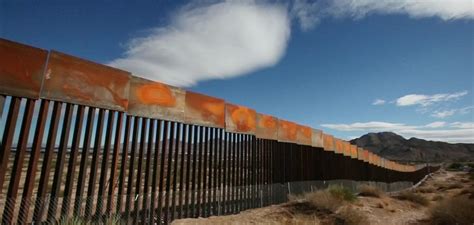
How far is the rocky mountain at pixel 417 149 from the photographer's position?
11550cm

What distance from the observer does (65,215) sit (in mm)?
5398

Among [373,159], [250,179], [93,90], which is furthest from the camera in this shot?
[373,159]

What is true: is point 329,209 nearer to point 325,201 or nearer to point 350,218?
point 325,201

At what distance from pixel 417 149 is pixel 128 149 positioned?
140 m

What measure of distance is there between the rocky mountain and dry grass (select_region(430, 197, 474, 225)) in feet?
356

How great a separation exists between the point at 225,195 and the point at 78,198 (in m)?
4.36

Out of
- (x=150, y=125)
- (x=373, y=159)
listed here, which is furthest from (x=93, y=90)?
(x=373, y=159)

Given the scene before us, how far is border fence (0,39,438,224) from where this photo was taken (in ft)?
16.5

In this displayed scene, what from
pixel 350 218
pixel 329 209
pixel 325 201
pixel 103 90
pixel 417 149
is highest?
pixel 417 149

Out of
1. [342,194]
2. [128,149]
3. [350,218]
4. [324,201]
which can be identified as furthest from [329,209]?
[128,149]

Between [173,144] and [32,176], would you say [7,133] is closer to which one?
[32,176]

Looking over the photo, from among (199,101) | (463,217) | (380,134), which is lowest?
(463,217)

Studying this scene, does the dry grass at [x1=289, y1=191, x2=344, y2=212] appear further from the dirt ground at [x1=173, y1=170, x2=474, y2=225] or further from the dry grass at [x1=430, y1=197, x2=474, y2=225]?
the dry grass at [x1=430, y1=197, x2=474, y2=225]

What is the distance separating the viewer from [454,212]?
9711 mm
